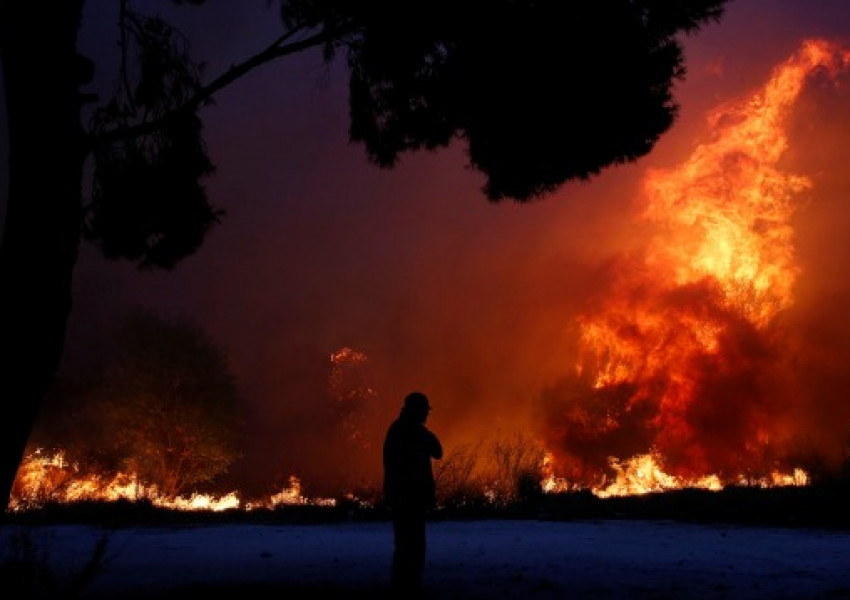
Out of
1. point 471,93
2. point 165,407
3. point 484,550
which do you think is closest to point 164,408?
point 165,407

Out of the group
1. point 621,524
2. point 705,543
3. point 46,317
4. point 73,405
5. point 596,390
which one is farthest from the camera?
point 73,405

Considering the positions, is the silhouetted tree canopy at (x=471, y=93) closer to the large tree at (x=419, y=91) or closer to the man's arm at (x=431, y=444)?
the large tree at (x=419, y=91)

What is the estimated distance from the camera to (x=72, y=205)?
198 inches

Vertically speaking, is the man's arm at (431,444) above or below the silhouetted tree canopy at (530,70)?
below

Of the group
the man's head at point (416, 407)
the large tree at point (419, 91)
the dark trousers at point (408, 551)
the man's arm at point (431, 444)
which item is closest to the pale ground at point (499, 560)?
the dark trousers at point (408, 551)

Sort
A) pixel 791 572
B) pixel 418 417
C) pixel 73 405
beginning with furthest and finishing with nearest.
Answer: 1. pixel 73 405
2. pixel 791 572
3. pixel 418 417

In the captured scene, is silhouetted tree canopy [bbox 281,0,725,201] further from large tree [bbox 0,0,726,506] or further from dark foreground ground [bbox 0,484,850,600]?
dark foreground ground [bbox 0,484,850,600]

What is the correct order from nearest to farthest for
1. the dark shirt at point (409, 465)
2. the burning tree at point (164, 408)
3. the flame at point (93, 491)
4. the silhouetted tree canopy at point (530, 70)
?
the dark shirt at point (409, 465), the silhouetted tree canopy at point (530, 70), the flame at point (93, 491), the burning tree at point (164, 408)

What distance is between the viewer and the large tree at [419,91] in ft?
17.1

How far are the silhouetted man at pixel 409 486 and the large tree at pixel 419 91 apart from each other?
2917 millimetres

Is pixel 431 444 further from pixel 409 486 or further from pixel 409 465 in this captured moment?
pixel 409 486

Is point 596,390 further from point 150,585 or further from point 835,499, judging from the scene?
point 150,585

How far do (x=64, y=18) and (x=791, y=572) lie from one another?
7.67 metres

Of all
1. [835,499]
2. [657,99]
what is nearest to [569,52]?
[657,99]
